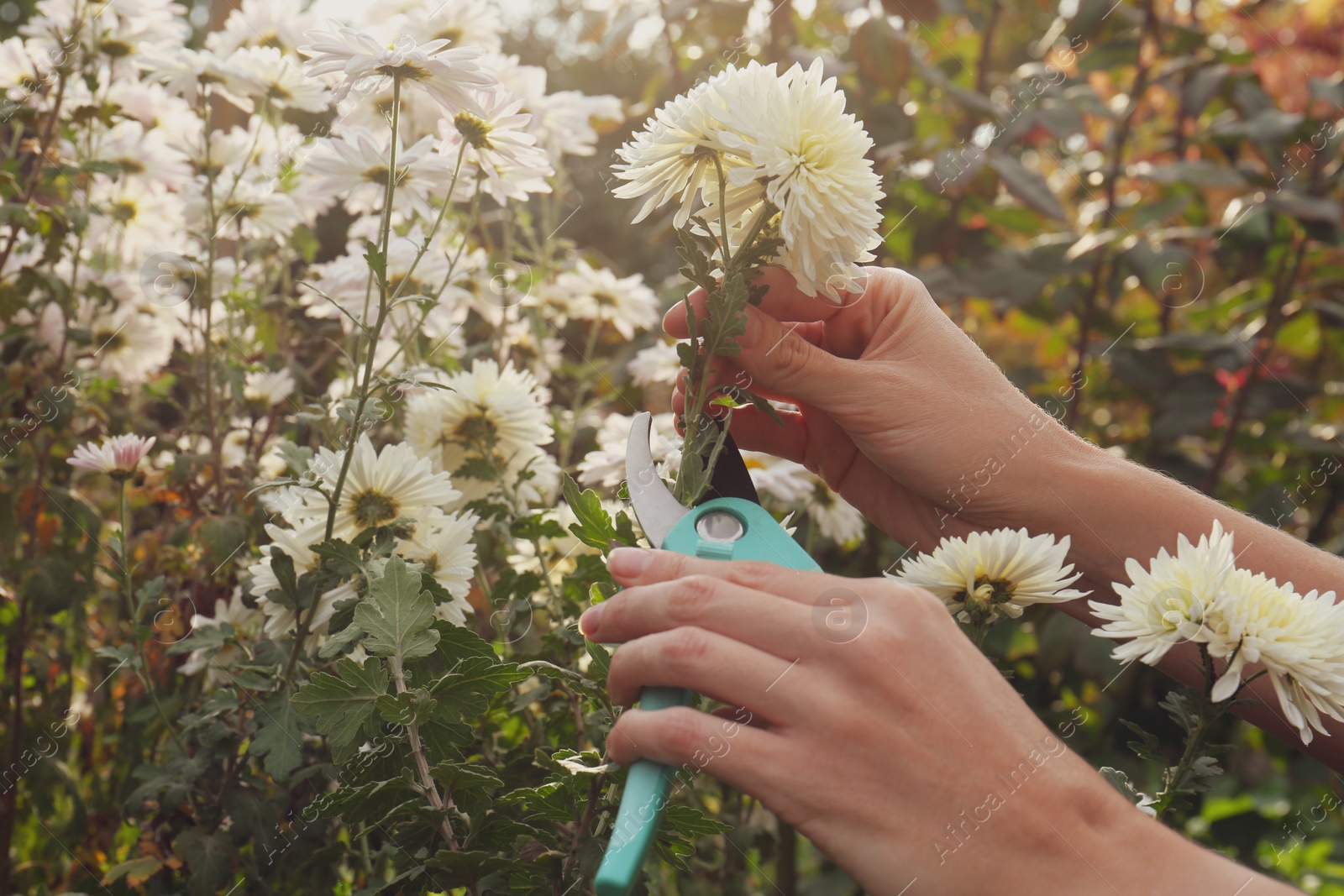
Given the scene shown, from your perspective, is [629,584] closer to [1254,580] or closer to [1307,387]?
[1254,580]

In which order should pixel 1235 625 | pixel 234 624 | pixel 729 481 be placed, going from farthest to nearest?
pixel 234 624 < pixel 729 481 < pixel 1235 625

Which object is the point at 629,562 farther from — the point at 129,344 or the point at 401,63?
the point at 129,344

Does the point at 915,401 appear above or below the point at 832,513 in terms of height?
above

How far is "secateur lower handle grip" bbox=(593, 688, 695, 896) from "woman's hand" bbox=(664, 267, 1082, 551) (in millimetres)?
369

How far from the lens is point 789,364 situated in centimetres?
92

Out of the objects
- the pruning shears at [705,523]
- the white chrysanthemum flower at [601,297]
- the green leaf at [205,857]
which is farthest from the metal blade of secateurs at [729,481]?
the white chrysanthemum flower at [601,297]

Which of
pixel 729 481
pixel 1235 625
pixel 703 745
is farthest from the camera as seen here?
pixel 729 481

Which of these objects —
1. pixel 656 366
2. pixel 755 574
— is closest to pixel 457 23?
pixel 656 366

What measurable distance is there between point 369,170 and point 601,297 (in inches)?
21.7

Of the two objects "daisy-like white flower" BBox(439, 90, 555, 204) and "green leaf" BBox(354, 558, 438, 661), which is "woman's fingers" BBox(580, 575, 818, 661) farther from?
"daisy-like white flower" BBox(439, 90, 555, 204)

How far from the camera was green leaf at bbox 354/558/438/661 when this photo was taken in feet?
2.47

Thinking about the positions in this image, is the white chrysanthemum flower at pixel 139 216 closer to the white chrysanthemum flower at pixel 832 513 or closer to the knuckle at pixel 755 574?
the white chrysanthemum flower at pixel 832 513

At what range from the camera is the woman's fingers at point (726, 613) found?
615 mm

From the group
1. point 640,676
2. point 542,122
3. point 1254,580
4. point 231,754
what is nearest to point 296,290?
point 542,122
